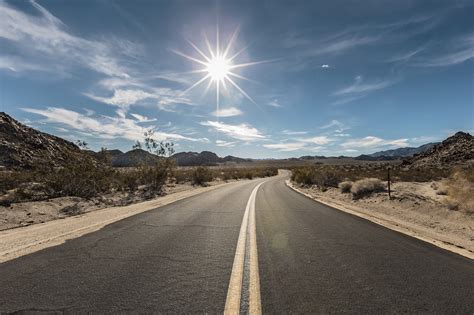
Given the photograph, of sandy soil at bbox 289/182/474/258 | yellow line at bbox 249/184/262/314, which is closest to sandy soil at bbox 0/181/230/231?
yellow line at bbox 249/184/262/314

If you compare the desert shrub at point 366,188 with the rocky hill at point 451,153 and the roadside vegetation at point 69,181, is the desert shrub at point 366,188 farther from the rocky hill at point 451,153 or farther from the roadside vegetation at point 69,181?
the rocky hill at point 451,153

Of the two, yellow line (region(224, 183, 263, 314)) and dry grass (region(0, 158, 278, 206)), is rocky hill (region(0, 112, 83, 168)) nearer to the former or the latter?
dry grass (region(0, 158, 278, 206))

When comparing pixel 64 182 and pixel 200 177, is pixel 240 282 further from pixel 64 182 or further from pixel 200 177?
pixel 200 177

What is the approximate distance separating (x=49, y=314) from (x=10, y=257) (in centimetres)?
277

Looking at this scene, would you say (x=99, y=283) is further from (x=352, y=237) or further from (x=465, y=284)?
(x=352, y=237)

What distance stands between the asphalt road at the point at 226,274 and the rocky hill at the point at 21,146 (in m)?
29.0

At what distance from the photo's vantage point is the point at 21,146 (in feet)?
121

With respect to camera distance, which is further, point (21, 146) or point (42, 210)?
point (21, 146)

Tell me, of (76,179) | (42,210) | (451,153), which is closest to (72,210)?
(42,210)

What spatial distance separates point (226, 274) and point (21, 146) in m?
42.2

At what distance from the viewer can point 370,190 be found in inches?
635

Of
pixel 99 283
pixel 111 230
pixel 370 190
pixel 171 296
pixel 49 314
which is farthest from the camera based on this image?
pixel 370 190

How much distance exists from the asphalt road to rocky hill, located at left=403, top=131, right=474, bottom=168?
5042 centimetres

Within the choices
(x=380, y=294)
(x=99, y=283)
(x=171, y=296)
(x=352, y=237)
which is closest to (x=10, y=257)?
(x=99, y=283)
